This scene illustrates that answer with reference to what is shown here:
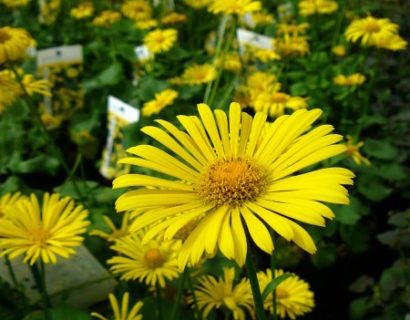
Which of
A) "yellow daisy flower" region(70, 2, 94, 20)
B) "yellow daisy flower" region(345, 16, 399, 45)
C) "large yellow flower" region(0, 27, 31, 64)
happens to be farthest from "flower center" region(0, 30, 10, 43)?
"yellow daisy flower" region(70, 2, 94, 20)

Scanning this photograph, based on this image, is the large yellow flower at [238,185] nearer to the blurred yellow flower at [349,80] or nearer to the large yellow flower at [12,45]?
the large yellow flower at [12,45]

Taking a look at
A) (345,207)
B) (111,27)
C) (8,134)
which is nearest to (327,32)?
(111,27)

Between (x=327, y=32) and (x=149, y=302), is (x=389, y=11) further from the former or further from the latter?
(x=149, y=302)

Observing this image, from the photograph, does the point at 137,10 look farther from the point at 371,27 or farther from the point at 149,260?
the point at 149,260

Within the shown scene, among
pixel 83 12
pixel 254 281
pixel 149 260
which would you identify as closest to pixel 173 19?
pixel 83 12

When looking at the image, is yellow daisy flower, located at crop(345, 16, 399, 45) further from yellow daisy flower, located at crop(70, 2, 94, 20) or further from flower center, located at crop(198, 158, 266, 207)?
yellow daisy flower, located at crop(70, 2, 94, 20)

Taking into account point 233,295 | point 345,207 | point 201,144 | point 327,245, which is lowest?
point 327,245
